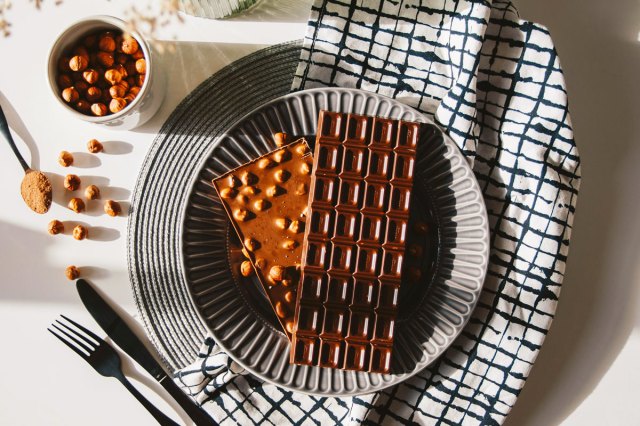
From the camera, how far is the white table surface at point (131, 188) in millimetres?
1206

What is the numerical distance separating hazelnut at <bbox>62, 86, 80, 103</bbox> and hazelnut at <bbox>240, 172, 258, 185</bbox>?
0.35 metres

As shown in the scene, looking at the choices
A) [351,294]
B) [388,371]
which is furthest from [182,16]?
[388,371]

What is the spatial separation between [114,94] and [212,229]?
32cm

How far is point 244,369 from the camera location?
3.74 ft

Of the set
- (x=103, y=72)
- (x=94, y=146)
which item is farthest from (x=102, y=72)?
(x=94, y=146)

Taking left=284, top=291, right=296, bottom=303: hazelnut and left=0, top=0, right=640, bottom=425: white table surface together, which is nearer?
left=284, top=291, right=296, bottom=303: hazelnut

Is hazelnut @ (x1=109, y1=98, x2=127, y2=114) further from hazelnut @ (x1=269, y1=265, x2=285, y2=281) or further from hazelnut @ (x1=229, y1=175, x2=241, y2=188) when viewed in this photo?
hazelnut @ (x1=269, y1=265, x2=285, y2=281)

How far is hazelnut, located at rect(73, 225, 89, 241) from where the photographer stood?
121cm

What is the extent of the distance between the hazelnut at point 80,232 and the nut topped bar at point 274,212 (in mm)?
332

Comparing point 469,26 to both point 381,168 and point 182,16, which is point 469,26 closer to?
point 381,168

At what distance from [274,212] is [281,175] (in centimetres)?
7

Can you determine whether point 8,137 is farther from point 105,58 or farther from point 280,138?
point 280,138

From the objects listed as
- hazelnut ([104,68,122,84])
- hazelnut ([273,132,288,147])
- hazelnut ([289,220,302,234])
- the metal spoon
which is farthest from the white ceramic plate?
the metal spoon

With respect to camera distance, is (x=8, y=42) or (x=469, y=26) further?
(x=8, y=42)
